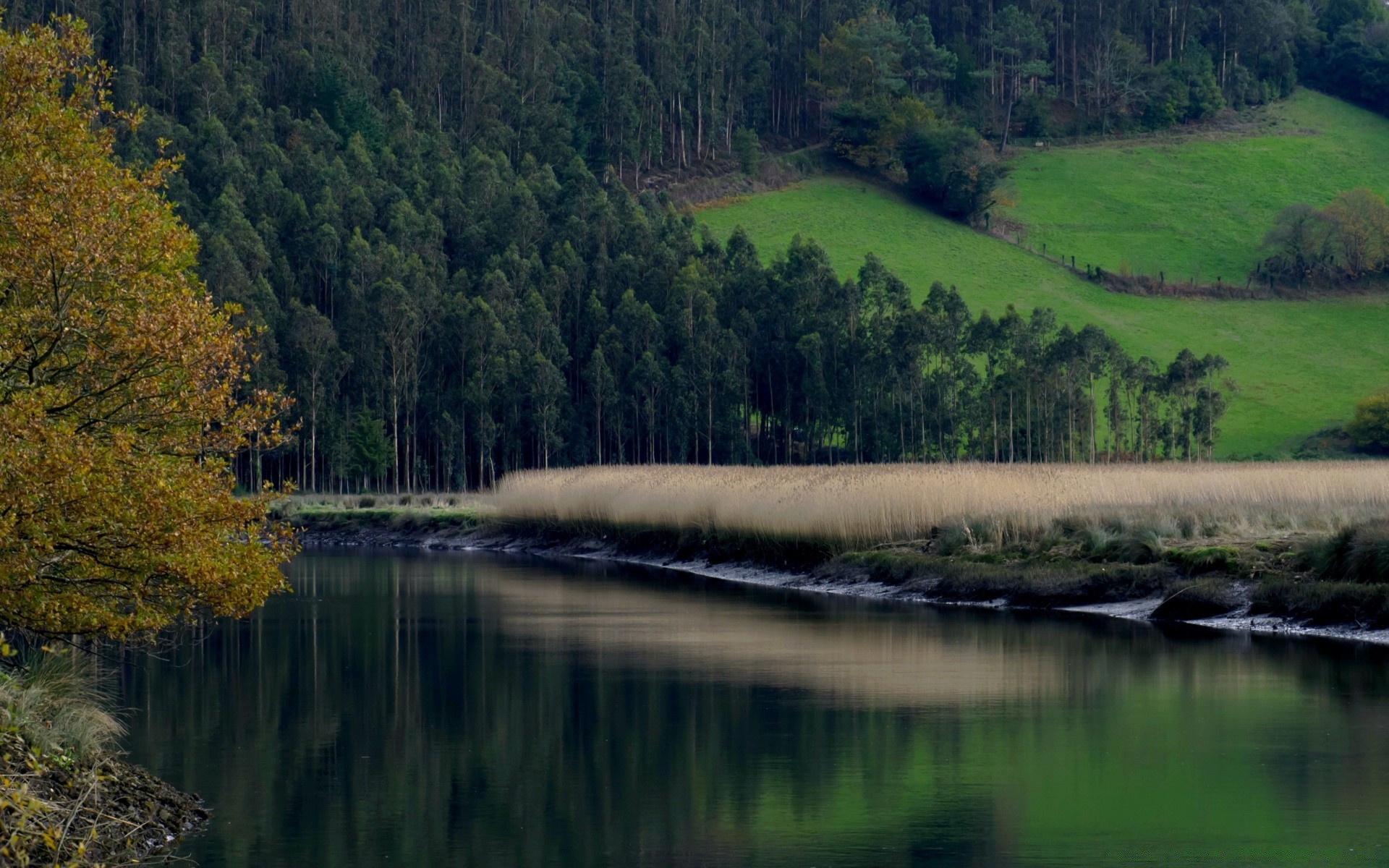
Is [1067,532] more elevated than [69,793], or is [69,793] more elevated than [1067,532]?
[1067,532]

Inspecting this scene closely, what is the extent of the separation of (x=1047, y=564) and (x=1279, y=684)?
12709 millimetres

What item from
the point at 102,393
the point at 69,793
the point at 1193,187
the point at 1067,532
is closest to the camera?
the point at 69,793

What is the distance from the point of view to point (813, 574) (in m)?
43.1

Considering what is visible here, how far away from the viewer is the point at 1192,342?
128500mm

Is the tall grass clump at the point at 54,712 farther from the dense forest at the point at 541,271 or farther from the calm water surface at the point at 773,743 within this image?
the dense forest at the point at 541,271

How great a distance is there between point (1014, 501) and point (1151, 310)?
10052 centimetres

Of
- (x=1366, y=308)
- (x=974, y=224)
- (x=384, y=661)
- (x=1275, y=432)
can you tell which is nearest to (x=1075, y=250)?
(x=974, y=224)

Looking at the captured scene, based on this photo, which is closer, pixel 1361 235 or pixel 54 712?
pixel 54 712

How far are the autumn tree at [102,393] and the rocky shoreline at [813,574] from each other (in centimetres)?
1106

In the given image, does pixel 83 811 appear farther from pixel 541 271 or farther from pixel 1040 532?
pixel 541 271

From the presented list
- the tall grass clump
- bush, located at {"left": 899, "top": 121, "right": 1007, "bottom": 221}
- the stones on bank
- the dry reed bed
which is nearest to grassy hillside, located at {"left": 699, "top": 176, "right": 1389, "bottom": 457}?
bush, located at {"left": 899, "top": 121, "right": 1007, "bottom": 221}

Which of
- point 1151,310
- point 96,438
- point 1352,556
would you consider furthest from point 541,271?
point 96,438

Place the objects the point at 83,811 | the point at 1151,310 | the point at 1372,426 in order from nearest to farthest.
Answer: the point at 83,811, the point at 1372,426, the point at 1151,310

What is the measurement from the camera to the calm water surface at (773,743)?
50.4ft
